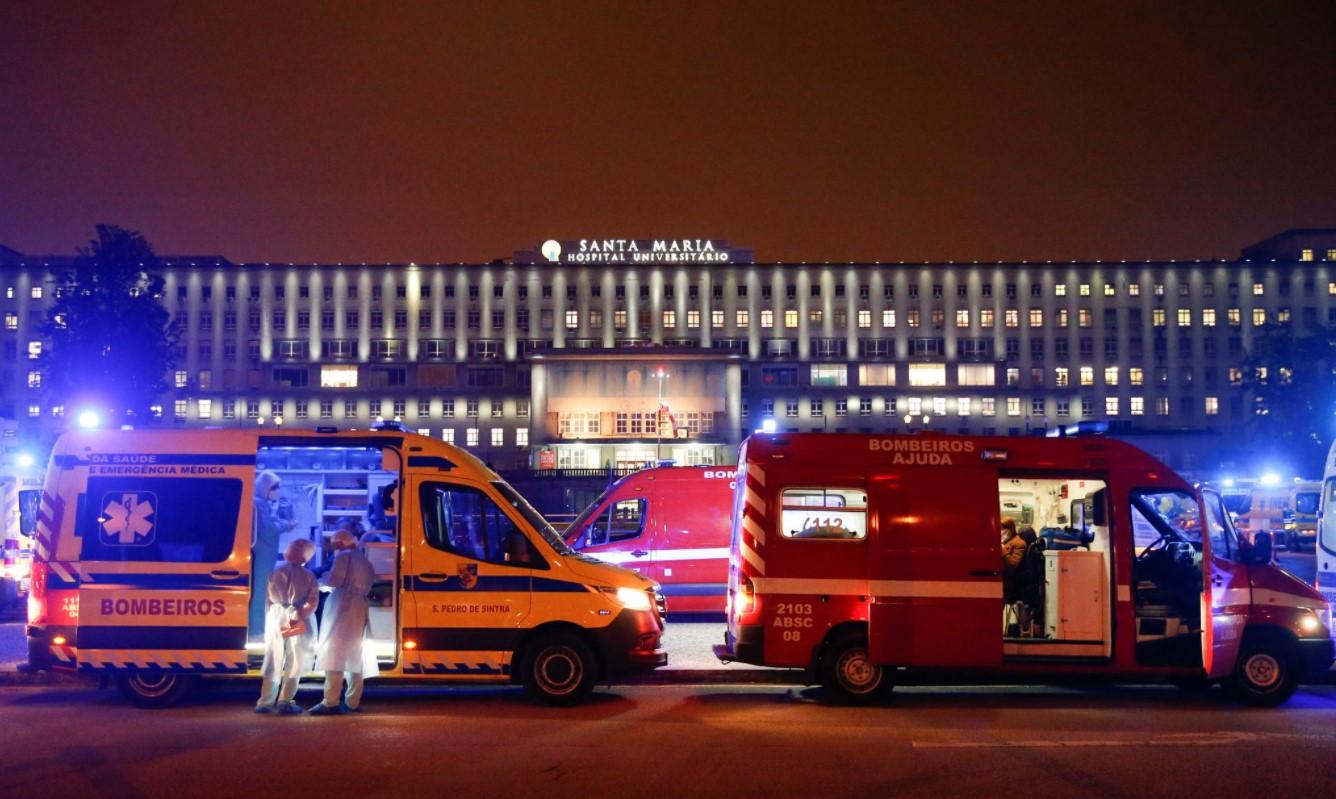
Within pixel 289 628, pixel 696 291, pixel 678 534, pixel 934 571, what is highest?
pixel 696 291

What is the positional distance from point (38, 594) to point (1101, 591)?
11.7 metres

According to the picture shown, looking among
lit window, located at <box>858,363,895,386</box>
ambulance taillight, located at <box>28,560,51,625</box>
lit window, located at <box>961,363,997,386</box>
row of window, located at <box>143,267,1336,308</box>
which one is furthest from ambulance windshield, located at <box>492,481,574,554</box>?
lit window, located at <box>961,363,997,386</box>

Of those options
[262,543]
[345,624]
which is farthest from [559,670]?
[262,543]

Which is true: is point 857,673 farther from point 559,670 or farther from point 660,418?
point 660,418

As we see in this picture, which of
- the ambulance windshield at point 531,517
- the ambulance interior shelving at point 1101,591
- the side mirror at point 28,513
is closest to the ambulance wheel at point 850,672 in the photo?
the ambulance interior shelving at point 1101,591

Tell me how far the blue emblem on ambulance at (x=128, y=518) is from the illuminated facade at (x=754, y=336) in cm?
9224

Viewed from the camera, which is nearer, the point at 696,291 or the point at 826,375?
Result: the point at 826,375

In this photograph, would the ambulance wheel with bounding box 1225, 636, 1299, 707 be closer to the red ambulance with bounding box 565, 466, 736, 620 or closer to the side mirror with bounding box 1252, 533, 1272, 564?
the side mirror with bounding box 1252, 533, 1272, 564

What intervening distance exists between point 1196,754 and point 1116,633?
2.90 metres

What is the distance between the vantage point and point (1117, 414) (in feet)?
359

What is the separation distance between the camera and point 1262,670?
42.7 ft

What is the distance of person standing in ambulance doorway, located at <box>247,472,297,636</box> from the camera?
42.3ft

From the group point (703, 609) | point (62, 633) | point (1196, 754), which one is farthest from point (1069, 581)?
point (62, 633)

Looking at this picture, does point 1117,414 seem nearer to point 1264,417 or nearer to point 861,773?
point 1264,417
